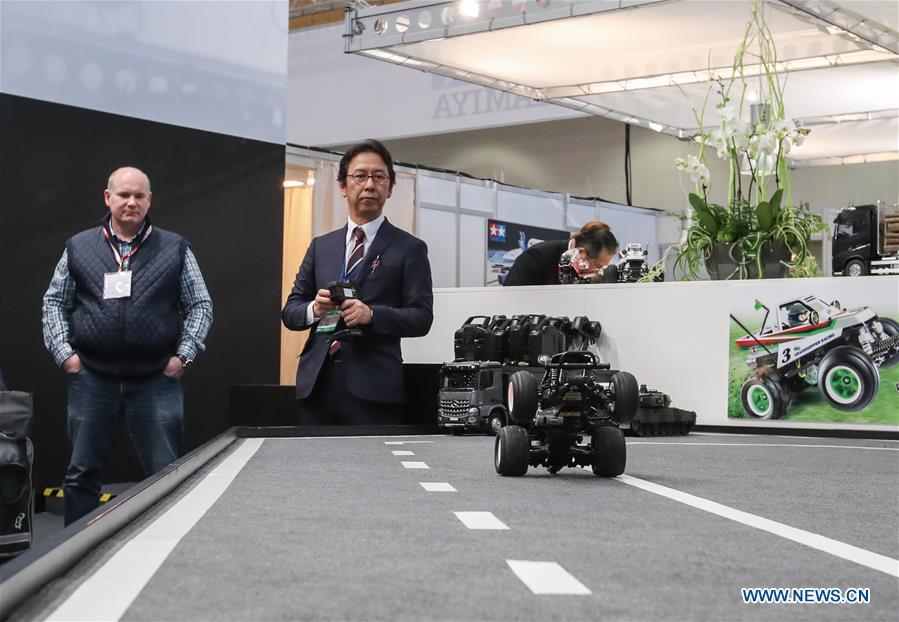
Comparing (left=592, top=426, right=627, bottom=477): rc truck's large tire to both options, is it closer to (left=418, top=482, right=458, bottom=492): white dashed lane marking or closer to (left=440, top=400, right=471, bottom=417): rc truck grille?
(left=418, top=482, right=458, bottom=492): white dashed lane marking

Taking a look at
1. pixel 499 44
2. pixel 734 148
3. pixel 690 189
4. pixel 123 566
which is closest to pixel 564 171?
pixel 690 189

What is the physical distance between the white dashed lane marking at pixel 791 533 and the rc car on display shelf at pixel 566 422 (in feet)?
0.54

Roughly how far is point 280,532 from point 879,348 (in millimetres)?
3876

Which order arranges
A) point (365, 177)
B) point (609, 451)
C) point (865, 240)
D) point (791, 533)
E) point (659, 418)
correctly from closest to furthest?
point (791, 533) < point (609, 451) < point (365, 177) < point (659, 418) < point (865, 240)

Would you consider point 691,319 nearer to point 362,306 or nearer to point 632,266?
point 632,266

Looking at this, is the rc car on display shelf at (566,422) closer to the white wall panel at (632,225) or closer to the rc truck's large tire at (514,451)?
the rc truck's large tire at (514,451)

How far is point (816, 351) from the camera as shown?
506 cm

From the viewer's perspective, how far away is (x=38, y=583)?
1257 millimetres

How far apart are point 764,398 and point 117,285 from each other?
284cm

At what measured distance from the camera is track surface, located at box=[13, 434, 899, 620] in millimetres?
1157

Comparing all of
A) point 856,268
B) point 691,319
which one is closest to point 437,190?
point 856,268

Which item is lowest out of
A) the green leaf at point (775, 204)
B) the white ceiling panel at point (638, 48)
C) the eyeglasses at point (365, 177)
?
the eyeglasses at point (365, 177)

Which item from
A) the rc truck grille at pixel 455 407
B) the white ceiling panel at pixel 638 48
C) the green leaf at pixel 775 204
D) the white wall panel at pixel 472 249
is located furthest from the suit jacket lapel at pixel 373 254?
the white wall panel at pixel 472 249

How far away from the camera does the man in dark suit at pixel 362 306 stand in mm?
3555
